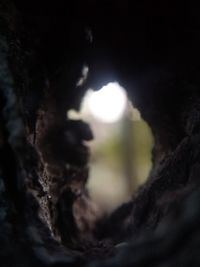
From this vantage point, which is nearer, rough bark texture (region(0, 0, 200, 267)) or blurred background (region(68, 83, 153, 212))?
rough bark texture (region(0, 0, 200, 267))

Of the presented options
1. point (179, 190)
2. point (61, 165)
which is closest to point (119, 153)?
point (61, 165)

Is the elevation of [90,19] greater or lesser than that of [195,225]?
greater

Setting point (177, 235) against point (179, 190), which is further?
point (179, 190)

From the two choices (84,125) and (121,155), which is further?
(121,155)

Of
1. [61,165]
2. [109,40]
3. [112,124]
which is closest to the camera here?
[109,40]

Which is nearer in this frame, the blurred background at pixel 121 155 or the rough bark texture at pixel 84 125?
the rough bark texture at pixel 84 125

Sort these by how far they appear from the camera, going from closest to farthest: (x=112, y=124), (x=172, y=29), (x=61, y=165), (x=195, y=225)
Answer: (x=195, y=225) → (x=172, y=29) → (x=61, y=165) → (x=112, y=124)

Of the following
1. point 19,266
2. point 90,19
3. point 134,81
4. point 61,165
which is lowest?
point 19,266

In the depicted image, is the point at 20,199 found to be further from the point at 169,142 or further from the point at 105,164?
the point at 105,164
